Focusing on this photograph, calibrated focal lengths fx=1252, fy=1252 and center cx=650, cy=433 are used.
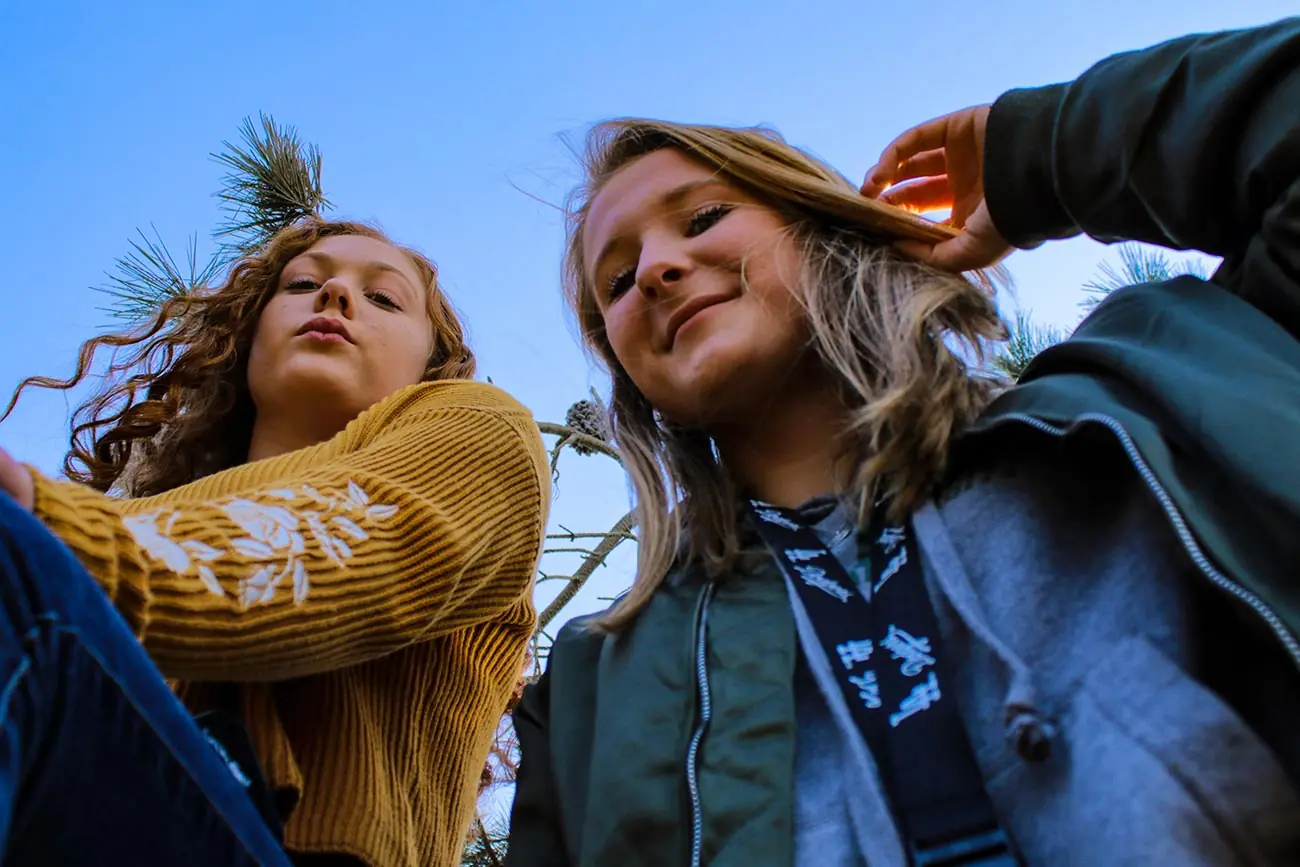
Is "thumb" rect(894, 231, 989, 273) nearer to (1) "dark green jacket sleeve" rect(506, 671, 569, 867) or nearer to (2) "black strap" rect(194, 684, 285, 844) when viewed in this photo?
(1) "dark green jacket sleeve" rect(506, 671, 569, 867)

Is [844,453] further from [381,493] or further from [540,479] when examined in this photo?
[381,493]

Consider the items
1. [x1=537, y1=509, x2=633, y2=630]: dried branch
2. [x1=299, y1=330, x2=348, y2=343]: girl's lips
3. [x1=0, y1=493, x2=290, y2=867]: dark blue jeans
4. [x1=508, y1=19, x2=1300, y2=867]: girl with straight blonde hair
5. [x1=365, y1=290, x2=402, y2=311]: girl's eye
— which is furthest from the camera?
[x1=537, y1=509, x2=633, y2=630]: dried branch

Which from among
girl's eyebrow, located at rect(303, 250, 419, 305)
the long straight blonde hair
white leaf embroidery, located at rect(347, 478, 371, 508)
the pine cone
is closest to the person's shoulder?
the long straight blonde hair

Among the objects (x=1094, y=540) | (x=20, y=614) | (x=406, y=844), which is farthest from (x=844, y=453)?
(x=20, y=614)

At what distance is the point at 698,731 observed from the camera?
1271mm

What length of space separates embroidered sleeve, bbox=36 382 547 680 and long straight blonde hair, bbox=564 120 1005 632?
19 centimetres

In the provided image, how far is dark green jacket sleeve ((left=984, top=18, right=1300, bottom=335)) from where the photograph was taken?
121 centimetres

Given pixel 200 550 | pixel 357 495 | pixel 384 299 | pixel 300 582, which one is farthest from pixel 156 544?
pixel 384 299

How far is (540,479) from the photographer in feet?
5.62

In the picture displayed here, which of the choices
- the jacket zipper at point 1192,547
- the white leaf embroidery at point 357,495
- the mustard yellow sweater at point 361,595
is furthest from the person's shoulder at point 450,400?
the jacket zipper at point 1192,547

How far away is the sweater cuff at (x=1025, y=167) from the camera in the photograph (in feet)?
4.63

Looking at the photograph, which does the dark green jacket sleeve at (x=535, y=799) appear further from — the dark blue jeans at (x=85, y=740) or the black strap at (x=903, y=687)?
the dark blue jeans at (x=85, y=740)

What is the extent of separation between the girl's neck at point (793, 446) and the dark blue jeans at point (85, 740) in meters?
0.84

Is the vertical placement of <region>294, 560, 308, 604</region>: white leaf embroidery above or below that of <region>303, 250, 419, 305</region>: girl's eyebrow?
below
